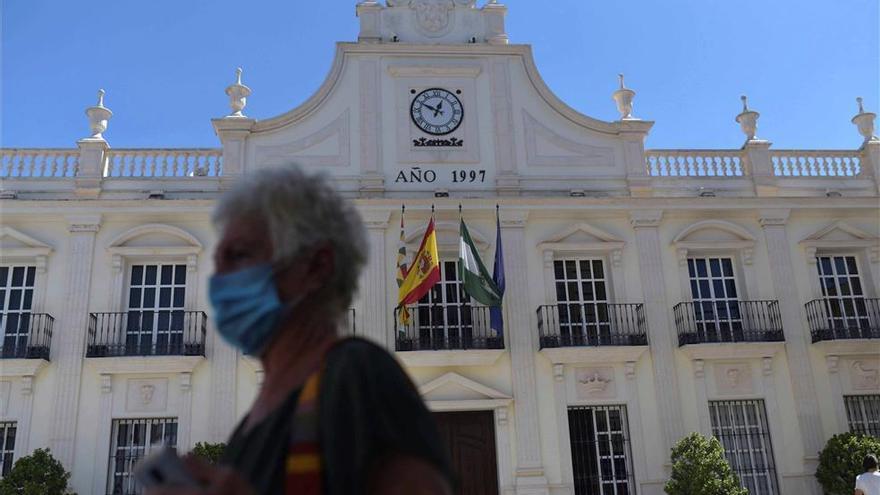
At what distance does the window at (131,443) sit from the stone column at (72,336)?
0.68m

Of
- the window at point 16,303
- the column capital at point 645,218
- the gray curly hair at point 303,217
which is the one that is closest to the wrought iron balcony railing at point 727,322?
the column capital at point 645,218

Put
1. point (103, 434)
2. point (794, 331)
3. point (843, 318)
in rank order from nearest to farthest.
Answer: point (103, 434), point (794, 331), point (843, 318)

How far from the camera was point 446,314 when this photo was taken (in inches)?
581

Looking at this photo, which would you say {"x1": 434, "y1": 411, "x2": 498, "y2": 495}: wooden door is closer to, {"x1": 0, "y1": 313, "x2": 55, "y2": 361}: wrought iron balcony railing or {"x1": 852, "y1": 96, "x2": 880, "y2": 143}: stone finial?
{"x1": 0, "y1": 313, "x2": 55, "y2": 361}: wrought iron balcony railing

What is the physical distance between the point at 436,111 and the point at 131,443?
831 centimetres

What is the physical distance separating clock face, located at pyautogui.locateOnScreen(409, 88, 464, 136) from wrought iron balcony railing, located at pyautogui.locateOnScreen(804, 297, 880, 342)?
7.68 meters

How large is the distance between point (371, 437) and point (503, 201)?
13.8 m

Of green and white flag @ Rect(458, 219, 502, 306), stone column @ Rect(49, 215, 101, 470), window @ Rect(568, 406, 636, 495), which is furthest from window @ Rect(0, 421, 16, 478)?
window @ Rect(568, 406, 636, 495)

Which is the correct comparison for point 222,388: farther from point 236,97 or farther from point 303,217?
point 303,217

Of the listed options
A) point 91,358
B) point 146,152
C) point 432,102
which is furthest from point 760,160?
point 91,358

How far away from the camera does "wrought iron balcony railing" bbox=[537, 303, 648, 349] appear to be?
14500 millimetres

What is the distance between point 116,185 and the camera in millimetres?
15336

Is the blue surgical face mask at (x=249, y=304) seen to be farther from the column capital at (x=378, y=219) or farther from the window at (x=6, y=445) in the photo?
the window at (x=6, y=445)

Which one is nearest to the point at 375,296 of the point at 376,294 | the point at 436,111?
the point at 376,294
